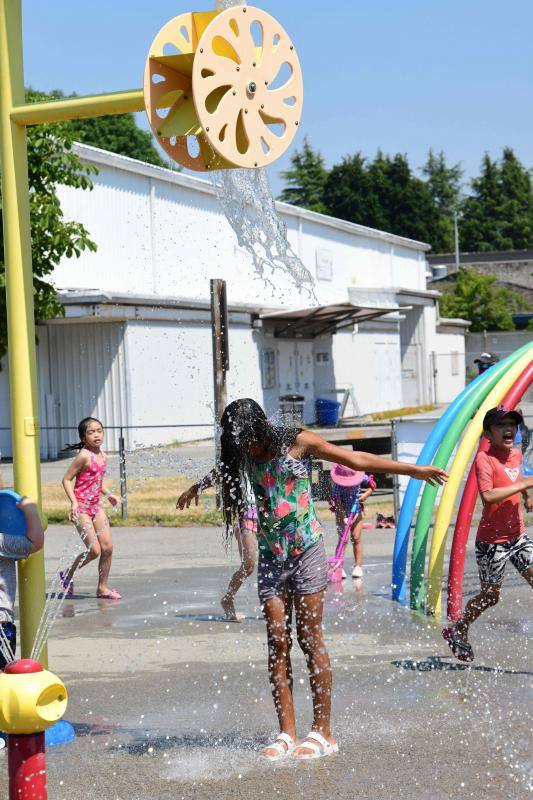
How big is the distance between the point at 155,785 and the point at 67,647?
10.4 ft

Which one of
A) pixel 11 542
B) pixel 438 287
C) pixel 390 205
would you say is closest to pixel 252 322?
pixel 11 542

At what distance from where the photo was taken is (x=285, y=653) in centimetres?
567

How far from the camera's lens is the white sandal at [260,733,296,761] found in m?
5.44

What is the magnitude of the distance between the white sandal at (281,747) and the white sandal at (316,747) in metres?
0.05

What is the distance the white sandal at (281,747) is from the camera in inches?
214

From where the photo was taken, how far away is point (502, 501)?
7.13 metres

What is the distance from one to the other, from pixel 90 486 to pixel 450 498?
313 centimetres

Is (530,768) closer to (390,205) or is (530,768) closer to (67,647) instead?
(67,647)

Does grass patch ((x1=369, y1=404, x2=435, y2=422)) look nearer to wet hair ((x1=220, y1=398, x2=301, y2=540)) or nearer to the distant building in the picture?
the distant building

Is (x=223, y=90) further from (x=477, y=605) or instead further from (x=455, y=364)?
(x=455, y=364)

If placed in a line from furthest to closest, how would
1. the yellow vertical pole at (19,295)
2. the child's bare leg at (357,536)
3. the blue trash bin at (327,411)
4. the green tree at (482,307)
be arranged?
the green tree at (482,307) → the blue trash bin at (327,411) → the child's bare leg at (357,536) → the yellow vertical pole at (19,295)

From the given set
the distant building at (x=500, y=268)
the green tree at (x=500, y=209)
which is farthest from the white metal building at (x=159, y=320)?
the green tree at (x=500, y=209)

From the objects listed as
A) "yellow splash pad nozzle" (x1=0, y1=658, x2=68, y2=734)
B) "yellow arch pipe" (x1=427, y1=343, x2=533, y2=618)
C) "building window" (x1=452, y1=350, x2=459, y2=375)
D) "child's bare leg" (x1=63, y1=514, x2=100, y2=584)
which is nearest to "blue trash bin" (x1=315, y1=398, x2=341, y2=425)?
"building window" (x1=452, y1=350, x2=459, y2=375)

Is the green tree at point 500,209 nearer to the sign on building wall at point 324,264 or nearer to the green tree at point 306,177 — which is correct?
the green tree at point 306,177
